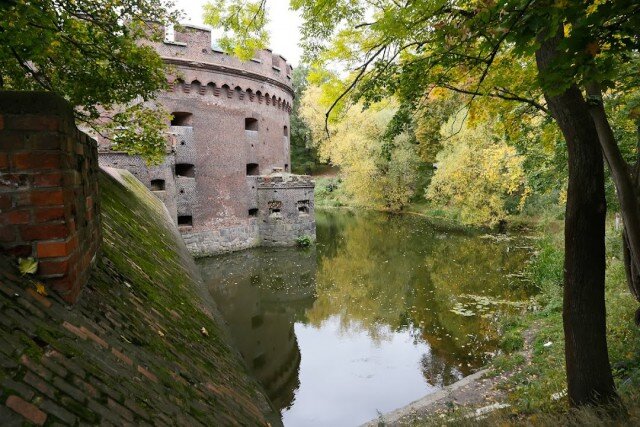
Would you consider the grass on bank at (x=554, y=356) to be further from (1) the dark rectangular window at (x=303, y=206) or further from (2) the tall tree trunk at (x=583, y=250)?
(1) the dark rectangular window at (x=303, y=206)

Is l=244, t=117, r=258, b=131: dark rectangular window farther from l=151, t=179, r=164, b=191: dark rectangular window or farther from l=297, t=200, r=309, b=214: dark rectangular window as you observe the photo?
l=151, t=179, r=164, b=191: dark rectangular window

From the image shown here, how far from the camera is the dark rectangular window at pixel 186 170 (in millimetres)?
17094

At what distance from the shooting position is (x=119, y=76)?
20.6 ft

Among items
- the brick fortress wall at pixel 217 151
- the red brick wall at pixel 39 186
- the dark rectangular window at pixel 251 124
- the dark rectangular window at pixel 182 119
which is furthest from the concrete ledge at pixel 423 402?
the dark rectangular window at pixel 251 124

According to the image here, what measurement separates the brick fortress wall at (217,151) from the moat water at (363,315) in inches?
47.5

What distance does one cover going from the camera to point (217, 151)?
17484 millimetres

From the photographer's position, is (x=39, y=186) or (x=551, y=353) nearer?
(x=39, y=186)

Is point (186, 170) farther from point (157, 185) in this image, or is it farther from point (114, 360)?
point (114, 360)

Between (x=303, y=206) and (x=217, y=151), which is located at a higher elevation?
(x=217, y=151)

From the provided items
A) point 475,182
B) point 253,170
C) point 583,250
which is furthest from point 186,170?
point 583,250

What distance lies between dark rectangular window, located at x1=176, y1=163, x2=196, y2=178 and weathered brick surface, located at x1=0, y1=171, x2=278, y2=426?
1435cm

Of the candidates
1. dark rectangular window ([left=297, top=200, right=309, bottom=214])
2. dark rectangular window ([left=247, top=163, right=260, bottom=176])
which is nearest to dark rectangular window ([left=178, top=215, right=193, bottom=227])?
dark rectangular window ([left=247, top=163, right=260, bottom=176])

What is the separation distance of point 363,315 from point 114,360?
10019mm

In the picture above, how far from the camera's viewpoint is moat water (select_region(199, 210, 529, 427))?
8.09 meters
